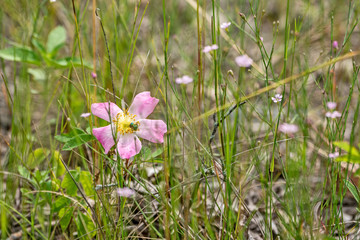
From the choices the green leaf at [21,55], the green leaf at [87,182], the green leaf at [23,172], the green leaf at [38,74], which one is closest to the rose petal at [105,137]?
the green leaf at [87,182]

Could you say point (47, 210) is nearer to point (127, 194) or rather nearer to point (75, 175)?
point (75, 175)

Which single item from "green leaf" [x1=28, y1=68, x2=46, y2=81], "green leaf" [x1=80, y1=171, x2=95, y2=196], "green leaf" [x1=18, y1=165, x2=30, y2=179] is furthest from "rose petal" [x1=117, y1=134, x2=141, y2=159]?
"green leaf" [x1=28, y1=68, x2=46, y2=81]

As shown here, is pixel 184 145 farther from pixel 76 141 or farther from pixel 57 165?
pixel 57 165

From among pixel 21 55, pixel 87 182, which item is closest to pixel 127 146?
pixel 87 182

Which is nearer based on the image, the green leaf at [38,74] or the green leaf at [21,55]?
the green leaf at [21,55]

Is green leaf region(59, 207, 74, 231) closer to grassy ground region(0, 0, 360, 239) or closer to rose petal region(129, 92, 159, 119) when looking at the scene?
grassy ground region(0, 0, 360, 239)

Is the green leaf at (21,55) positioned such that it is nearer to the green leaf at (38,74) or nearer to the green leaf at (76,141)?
the green leaf at (38,74)

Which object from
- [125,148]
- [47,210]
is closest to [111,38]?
[47,210]
